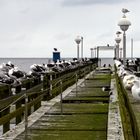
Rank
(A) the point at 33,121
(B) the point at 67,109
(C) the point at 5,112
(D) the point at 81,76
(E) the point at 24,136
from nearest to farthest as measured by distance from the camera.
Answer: (E) the point at 24,136, (C) the point at 5,112, (A) the point at 33,121, (B) the point at 67,109, (D) the point at 81,76

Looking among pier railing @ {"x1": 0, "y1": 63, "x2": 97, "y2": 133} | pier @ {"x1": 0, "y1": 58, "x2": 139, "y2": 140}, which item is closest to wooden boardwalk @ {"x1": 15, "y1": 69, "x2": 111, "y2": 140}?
pier @ {"x1": 0, "y1": 58, "x2": 139, "y2": 140}

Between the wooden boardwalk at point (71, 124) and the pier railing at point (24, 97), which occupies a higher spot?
the pier railing at point (24, 97)

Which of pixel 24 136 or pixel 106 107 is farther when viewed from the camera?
pixel 106 107

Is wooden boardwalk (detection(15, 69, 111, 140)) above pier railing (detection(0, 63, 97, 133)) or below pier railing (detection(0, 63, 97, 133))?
below

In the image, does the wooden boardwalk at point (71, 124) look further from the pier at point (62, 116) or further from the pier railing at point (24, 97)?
the pier railing at point (24, 97)

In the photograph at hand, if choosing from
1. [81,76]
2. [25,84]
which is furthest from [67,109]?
[81,76]

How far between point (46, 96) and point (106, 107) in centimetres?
285

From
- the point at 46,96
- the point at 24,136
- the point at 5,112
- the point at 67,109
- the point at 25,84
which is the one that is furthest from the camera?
the point at 46,96

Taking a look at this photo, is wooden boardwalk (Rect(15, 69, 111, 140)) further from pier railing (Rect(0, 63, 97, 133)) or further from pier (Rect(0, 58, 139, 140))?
pier railing (Rect(0, 63, 97, 133))

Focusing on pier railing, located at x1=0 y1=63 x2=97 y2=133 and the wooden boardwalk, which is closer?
pier railing, located at x1=0 y1=63 x2=97 y2=133

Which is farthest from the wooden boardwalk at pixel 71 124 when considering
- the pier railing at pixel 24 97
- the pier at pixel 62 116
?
the pier railing at pixel 24 97

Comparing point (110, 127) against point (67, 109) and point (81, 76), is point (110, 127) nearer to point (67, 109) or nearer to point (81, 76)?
point (67, 109)

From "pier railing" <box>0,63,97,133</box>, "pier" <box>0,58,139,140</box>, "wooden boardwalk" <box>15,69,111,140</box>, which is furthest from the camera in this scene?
"wooden boardwalk" <box>15,69,111,140</box>

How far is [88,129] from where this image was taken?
39.9ft
